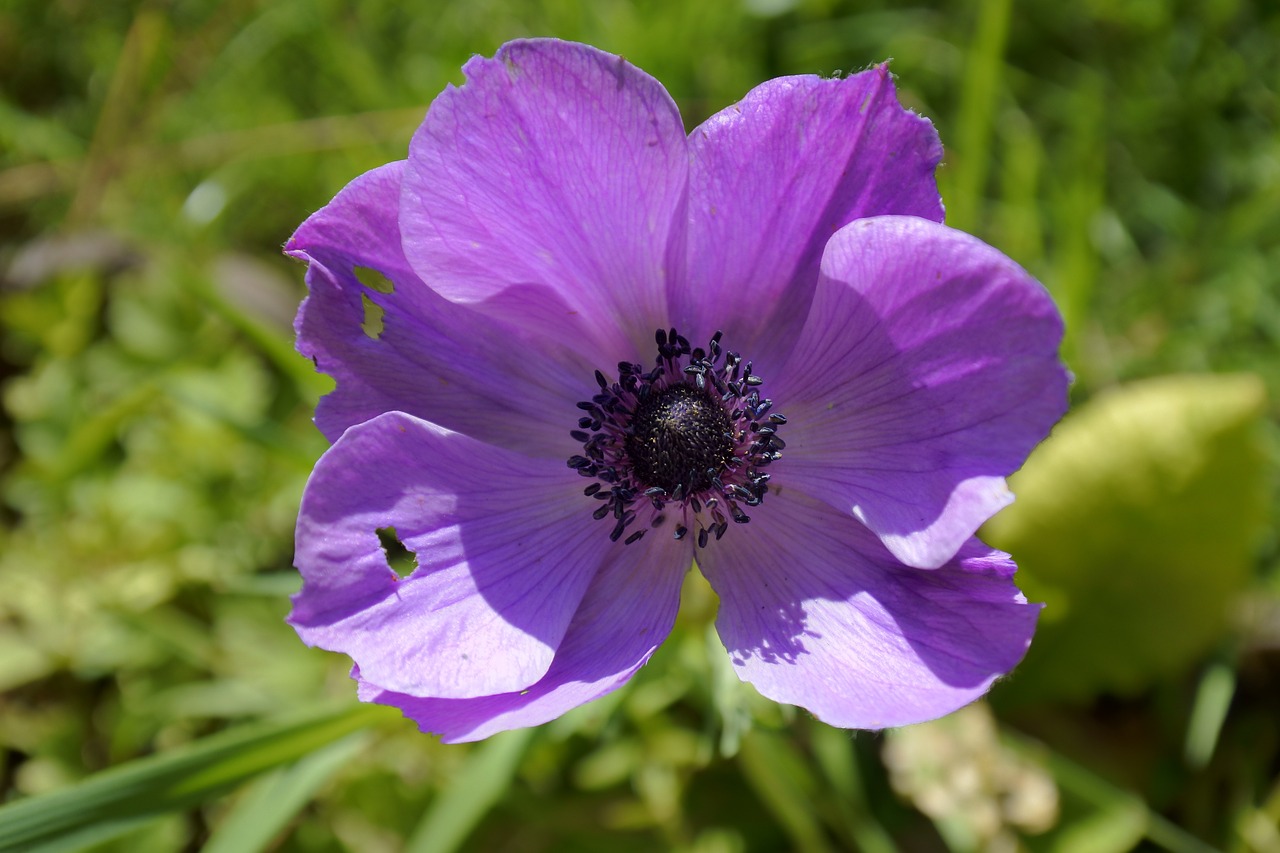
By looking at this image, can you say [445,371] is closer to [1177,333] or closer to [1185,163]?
[1177,333]

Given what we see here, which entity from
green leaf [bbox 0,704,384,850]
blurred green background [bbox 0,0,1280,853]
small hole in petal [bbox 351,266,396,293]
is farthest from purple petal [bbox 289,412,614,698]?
green leaf [bbox 0,704,384,850]

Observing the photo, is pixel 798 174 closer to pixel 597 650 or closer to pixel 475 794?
pixel 597 650

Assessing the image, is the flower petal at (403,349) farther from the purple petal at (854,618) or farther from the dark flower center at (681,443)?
the purple petal at (854,618)

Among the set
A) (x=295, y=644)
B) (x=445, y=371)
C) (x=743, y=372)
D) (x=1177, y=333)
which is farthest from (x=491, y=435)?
(x=1177, y=333)

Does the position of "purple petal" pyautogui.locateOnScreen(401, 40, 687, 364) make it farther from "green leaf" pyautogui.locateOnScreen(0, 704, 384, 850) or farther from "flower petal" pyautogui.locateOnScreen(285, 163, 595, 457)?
"green leaf" pyautogui.locateOnScreen(0, 704, 384, 850)

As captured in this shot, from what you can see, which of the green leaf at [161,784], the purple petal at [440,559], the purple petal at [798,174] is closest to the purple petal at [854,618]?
the purple petal at [440,559]

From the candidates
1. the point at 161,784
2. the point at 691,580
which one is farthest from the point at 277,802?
the point at 691,580

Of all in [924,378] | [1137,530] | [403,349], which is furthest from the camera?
[1137,530]
